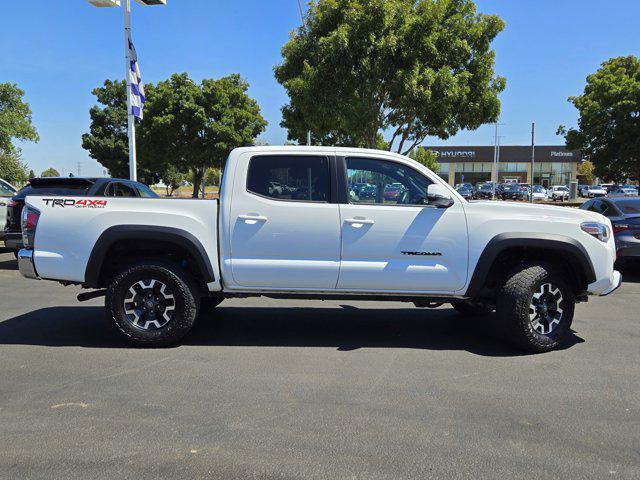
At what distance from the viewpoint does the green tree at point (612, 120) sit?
77.0 ft

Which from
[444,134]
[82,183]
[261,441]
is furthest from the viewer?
[444,134]

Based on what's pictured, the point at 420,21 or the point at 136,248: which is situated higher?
the point at 420,21

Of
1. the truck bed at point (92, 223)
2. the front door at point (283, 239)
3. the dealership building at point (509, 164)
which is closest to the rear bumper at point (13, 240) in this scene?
the truck bed at point (92, 223)

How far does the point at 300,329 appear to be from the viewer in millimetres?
6020

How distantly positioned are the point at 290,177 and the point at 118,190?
618 cm

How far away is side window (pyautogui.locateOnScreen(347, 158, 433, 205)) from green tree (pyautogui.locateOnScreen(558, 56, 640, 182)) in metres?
22.5

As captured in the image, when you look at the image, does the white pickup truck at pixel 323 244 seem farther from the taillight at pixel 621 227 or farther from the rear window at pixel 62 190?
the taillight at pixel 621 227

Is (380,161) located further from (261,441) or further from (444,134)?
(444,134)

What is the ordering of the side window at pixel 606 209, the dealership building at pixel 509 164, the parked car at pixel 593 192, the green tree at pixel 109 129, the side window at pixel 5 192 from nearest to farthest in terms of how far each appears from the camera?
the side window at pixel 606 209, the side window at pixel 5 192, the green tree at pixel 109 129, the parked car at pixel 593 192, the dealership building at pixel 509 164

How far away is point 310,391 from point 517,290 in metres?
2.27

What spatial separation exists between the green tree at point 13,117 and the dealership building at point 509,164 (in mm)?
52058

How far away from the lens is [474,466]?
3.02 meters

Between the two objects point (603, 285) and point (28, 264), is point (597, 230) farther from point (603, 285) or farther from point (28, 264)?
point (28, 264)

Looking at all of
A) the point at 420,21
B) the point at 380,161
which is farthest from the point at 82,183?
the point at 420,21
